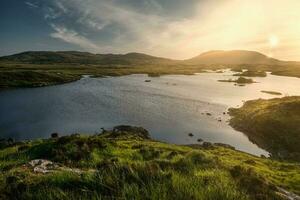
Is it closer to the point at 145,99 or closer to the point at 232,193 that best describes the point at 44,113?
the point at 145,99

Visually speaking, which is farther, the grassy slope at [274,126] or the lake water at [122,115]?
the lake water at [122,115]

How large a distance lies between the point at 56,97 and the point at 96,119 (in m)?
32.3

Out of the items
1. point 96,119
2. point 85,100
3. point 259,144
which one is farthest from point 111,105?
point 259,144

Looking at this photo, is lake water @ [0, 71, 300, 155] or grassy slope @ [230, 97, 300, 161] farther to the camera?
lake water @ [0, 71, 300, 155]

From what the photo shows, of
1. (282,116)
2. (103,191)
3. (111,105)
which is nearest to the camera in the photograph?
(103,191)

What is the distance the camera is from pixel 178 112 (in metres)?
64.8

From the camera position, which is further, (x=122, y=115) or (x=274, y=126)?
(x=122, y=115)

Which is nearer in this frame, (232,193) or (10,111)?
(232,193)

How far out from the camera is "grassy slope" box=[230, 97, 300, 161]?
1748 inches

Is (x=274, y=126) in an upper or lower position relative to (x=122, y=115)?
lower

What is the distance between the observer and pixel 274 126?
51.6 m

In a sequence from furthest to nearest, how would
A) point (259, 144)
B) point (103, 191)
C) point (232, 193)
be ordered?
point (259, 144) < point (103, 191) < point (232, 193)

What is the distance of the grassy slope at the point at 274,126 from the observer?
44406 millimetres

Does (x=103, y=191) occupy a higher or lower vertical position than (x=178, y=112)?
higher
